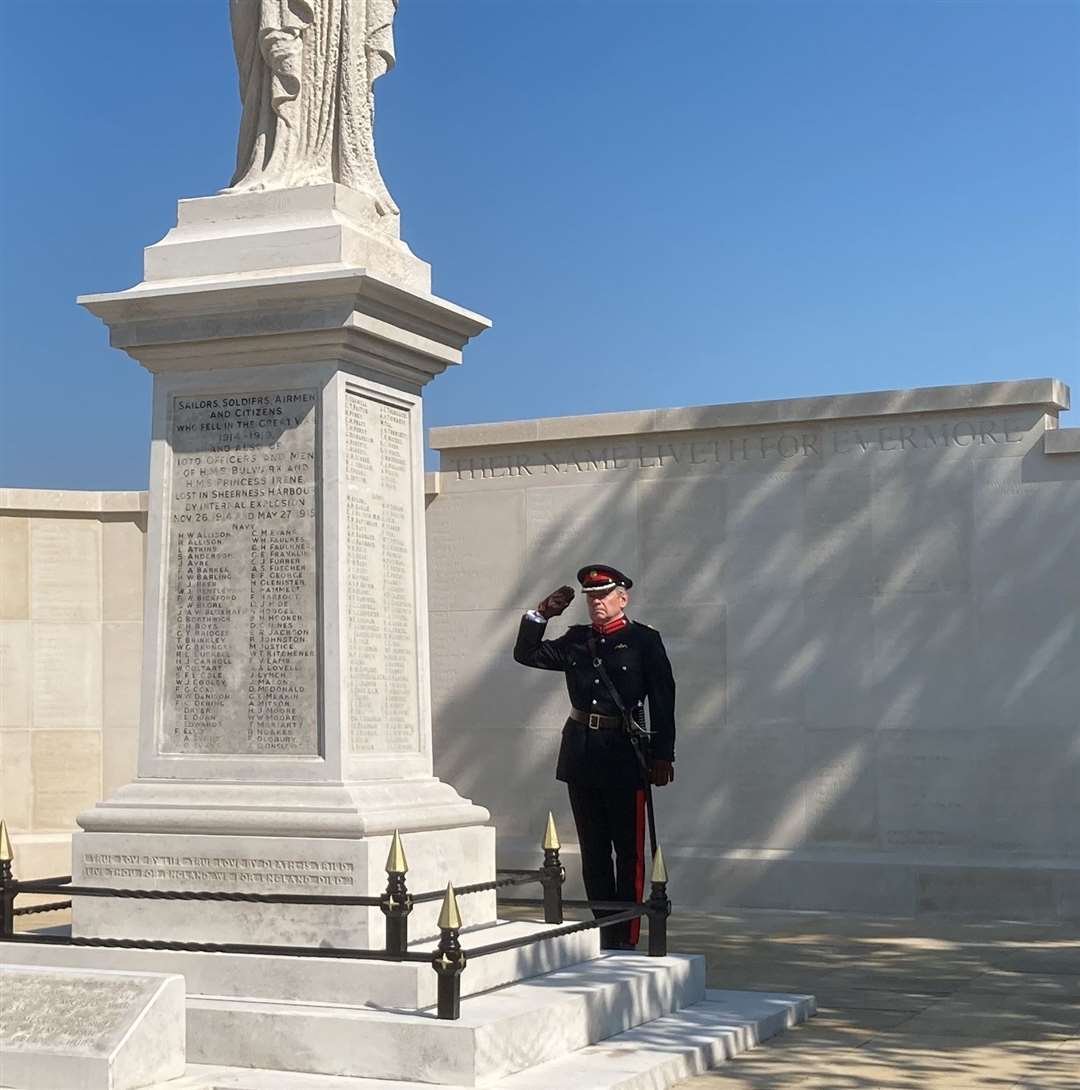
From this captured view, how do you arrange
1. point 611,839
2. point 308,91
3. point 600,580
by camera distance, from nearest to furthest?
point 308,91
point 611,839
point 600,580

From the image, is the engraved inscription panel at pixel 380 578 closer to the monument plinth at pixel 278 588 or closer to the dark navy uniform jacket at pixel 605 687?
the monument plinth at pixel 278 588

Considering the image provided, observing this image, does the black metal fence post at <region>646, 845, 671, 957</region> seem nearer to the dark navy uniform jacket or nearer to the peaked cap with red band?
the dark navy uniform jacket

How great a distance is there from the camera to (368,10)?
329 inches

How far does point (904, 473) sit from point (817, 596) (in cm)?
100

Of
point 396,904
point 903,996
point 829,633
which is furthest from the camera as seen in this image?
point 829,633

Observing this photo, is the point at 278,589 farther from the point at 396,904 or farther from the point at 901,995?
the point at 901,995

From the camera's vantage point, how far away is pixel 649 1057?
6973 millimetres

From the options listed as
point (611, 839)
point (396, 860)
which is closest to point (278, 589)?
point (396, 860)

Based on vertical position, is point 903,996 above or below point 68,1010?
below

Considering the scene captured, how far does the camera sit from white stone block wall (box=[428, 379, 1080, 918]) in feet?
38.4

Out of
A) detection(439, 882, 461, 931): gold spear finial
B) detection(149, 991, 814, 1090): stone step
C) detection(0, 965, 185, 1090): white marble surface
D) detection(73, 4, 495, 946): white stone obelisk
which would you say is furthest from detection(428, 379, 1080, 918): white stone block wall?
detection(0, 965, 185, 1090): white marble surface

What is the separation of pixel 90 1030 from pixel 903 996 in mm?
4287

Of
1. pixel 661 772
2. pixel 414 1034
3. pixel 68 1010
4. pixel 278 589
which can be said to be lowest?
pixel 414 1034

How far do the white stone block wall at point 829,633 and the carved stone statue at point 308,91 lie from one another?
16.0ft
